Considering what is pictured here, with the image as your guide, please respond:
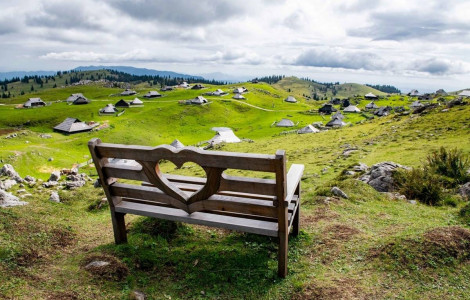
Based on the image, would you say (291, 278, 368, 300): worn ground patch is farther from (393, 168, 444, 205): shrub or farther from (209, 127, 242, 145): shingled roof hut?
(209, 127, 242, 145): shingled roof hut

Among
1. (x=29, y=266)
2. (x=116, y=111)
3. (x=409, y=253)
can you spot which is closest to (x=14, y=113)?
(x=116, y=111)

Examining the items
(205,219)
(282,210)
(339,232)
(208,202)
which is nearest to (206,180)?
(208,202)

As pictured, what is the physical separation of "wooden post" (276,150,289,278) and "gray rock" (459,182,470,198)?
895 centimetres

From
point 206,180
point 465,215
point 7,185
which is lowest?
point 7,185

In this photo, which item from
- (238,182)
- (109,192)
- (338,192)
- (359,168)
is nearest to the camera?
(238,182)

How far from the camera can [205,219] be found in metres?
5.99

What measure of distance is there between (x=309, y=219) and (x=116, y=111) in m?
84.3

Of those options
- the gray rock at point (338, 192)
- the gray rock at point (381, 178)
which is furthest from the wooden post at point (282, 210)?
the gray rock at point (381, 178)

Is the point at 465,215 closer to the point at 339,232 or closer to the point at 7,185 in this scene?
the point at 339,232

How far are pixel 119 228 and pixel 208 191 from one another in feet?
9.50

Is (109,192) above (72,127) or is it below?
above

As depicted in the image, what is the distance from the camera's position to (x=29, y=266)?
5758 millimetres

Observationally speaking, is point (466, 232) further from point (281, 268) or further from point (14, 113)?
point (14, 113)

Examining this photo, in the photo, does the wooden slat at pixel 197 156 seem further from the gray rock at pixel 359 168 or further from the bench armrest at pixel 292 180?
the gray rock at pixel 359 168
